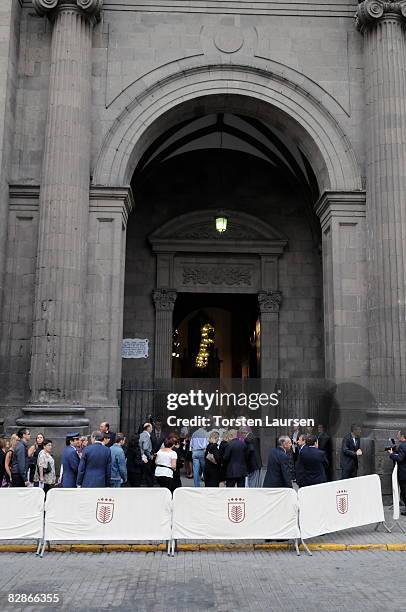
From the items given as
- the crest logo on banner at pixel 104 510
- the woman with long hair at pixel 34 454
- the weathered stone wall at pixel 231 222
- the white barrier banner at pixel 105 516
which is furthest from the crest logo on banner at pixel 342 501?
the weathered stone wall at pixel 231 222

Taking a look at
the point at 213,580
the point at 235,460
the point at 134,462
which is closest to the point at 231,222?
the point at 134,462

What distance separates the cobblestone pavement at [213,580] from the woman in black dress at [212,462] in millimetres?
3021

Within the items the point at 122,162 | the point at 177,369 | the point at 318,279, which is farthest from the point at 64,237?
the point at 177,369

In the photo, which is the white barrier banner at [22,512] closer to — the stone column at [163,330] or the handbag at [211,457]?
the handbag at [211,457]

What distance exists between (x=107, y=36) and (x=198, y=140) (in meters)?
5.79

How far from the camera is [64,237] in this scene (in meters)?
13.5

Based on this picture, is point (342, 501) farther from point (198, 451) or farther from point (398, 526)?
point (198, 451)

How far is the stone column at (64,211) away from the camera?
1305 centimetres

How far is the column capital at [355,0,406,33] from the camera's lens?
48.1 feet

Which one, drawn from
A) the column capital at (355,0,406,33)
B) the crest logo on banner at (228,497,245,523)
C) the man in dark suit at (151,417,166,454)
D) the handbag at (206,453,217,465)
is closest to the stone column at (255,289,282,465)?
the man in dark suit at (151,417,166,454)

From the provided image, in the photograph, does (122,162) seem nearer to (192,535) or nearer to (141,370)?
(141,370)

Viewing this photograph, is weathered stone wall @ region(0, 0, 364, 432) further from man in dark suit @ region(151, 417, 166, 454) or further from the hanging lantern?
the hanging lantern

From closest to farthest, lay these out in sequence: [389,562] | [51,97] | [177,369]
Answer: [389,562]
[51,97]
[177,369]

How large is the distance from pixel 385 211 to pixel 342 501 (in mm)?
7239
